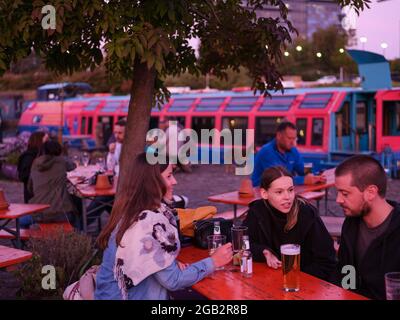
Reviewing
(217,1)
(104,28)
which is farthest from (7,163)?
(104,28)

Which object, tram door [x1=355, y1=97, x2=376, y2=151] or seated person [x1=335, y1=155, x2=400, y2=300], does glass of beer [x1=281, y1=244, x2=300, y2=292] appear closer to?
seated person [x1=335, y1=155, x2=400, y2=300]

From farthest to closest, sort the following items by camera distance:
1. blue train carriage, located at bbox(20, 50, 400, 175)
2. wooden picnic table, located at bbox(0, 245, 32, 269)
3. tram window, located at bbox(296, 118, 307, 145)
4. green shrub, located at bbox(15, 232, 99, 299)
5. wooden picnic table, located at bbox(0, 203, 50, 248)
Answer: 1. tram window, located at bbox(296, 118, 307, 145)
2. blue train carriage, located at bbox(20, 50, 400, 175)
3. wooden picnic table, located at bbox(0, 203, 50, 248)
4. green shrub, located at bbox(15, 232, 99, 299)
5. wooden picnic table, located at bbox(0, 245, 32, 269)

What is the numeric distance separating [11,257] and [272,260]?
2023 mm

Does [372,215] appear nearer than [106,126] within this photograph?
Yes

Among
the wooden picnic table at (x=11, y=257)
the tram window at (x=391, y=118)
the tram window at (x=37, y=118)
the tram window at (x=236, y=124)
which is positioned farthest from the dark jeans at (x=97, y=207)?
the tram window at (x=37, y=118)

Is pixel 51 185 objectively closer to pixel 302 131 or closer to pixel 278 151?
pixel 278 151

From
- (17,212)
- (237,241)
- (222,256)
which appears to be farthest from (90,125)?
(222,256)

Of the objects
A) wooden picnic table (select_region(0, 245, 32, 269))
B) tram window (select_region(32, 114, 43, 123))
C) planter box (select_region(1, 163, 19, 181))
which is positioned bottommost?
planter box (select_region(1, 163, 19, 181))

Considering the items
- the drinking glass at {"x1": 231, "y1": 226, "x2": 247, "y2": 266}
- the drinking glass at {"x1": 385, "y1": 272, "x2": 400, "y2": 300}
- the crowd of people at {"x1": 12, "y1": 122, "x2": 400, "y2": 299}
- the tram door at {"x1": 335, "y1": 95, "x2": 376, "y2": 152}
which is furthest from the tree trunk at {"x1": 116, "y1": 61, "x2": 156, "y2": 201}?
the tram door at {"x1": 335, "y1": 95, "x2": 376, "y2": 152}

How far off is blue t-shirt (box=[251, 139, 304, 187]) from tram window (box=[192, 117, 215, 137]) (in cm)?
1231

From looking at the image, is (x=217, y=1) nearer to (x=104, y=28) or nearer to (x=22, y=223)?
(x=104, y=28)

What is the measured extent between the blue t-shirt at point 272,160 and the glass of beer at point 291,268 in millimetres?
4088

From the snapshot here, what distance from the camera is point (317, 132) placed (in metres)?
16.3

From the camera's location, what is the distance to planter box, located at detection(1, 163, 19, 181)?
16.5 meters
